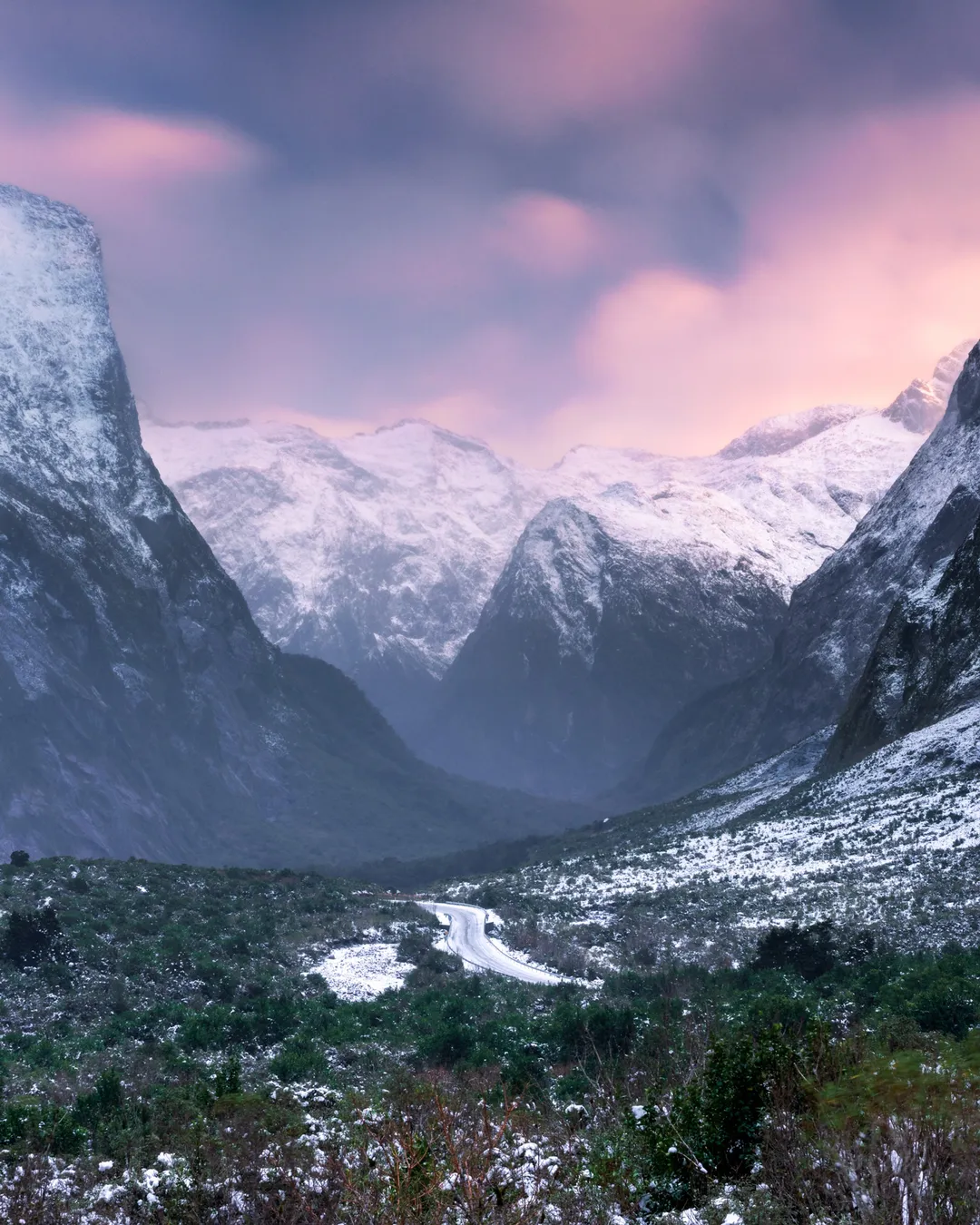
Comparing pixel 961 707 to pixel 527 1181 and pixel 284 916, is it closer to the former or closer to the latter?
pixel 284 916

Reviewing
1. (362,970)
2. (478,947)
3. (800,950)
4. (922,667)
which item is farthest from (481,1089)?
(922,667)

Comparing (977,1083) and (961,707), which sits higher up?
(961,707)

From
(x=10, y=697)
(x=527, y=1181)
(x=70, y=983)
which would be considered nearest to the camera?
(x=527, y=1181)

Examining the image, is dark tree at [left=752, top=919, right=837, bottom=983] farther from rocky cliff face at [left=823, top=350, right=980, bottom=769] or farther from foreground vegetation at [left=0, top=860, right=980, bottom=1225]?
rocky cliff face at [left=823, top=350, right=980, bottom=769]

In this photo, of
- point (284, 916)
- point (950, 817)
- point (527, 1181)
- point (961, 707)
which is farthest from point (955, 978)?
point (961, 707)

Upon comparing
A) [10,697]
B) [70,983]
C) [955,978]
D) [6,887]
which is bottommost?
[955,978]

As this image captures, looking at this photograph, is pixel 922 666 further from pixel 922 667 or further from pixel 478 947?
pixel 478 947

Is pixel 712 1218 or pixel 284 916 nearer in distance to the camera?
pixel 712 1218

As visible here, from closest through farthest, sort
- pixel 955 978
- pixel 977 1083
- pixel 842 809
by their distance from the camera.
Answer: pixel 977 1083, pixel 955 978, pixel 842 809

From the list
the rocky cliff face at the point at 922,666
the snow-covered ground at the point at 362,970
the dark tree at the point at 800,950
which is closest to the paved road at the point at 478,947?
the snow-covered ground at the point at 362,970
